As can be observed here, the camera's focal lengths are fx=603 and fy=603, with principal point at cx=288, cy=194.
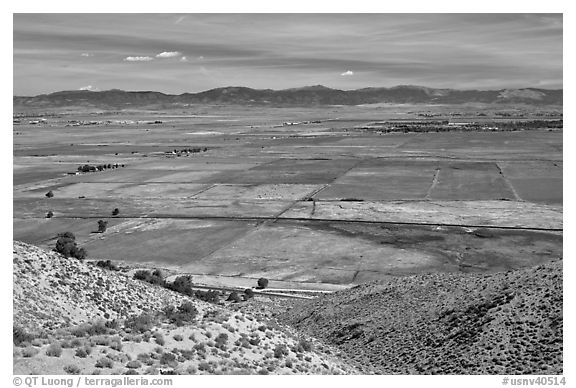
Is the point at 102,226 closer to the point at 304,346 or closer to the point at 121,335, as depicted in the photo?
the point at 304,346

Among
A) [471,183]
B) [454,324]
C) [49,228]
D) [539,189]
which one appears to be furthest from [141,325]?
[471,183]

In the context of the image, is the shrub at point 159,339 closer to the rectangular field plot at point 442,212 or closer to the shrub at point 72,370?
the shrub at point 72,370

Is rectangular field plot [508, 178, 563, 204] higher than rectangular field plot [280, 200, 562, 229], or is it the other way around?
rectangular field plot [280, 200, 562, 229]

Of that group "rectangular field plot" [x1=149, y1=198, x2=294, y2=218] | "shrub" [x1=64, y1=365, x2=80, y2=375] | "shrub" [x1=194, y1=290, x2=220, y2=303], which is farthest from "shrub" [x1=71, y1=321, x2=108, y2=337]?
"rectangular field plot" [x1=149, y1=198, x2=294, y2=218]

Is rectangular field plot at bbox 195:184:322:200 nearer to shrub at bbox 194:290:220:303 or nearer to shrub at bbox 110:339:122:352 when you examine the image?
shrub at bbox 194:290:220:303

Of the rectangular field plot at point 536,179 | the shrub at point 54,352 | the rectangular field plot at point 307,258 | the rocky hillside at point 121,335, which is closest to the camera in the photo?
the shrub at point 54,352

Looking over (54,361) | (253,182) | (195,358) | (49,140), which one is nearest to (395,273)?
(195,358)

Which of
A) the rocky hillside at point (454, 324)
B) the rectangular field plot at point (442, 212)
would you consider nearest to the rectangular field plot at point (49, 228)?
the rectangular field plot at point (442, 212)
